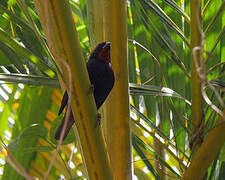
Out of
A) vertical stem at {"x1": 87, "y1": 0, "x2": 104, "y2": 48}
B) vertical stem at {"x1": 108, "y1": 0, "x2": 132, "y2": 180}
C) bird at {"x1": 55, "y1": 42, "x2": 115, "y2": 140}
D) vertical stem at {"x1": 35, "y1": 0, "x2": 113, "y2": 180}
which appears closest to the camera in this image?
vertical stem at {"x1": 35, "y1": 0, "x2": 113, "y2": 180}

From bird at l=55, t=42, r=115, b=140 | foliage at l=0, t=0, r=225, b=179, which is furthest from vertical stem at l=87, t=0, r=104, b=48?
bird at l=55, t=42, r=115, b=140

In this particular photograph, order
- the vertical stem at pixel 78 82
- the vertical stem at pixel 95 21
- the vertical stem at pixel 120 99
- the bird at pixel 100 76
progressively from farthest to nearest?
the bird at pixel 100 76 → the vertical stem at pixel 95 21 → the vertical stem at pixel 120 99 → the vertical stem at pixel 78 82

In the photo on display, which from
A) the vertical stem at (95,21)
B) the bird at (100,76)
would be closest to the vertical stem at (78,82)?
the vertical stem at (95,21)

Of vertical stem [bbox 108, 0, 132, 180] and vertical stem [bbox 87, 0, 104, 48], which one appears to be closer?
vertical stem [bbox 108, 0, 132, 180]

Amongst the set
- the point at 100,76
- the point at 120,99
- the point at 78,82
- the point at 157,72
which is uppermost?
the point at 100,76

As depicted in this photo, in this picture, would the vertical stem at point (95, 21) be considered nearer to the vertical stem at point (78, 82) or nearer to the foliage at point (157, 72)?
the foliage at point (157, 72)

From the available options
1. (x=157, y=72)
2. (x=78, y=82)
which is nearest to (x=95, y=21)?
(x=157, y=72)

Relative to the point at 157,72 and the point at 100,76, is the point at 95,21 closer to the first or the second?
the point at 157,72

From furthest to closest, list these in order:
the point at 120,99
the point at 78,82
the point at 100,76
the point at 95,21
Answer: the point at 100,76
the point at 95,21
the point at 120,99
the point at 78,82

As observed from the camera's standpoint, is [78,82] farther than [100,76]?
No

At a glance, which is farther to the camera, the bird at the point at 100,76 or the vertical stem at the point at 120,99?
the bird at the point at 100,76

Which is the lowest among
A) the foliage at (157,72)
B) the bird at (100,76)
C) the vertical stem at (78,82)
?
the vertical stem at (78,82)

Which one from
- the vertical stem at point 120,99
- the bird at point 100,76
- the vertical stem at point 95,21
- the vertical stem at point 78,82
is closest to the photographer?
the vertical stem at point 78,82

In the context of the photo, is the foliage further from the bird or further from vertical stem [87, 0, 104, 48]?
the bird
